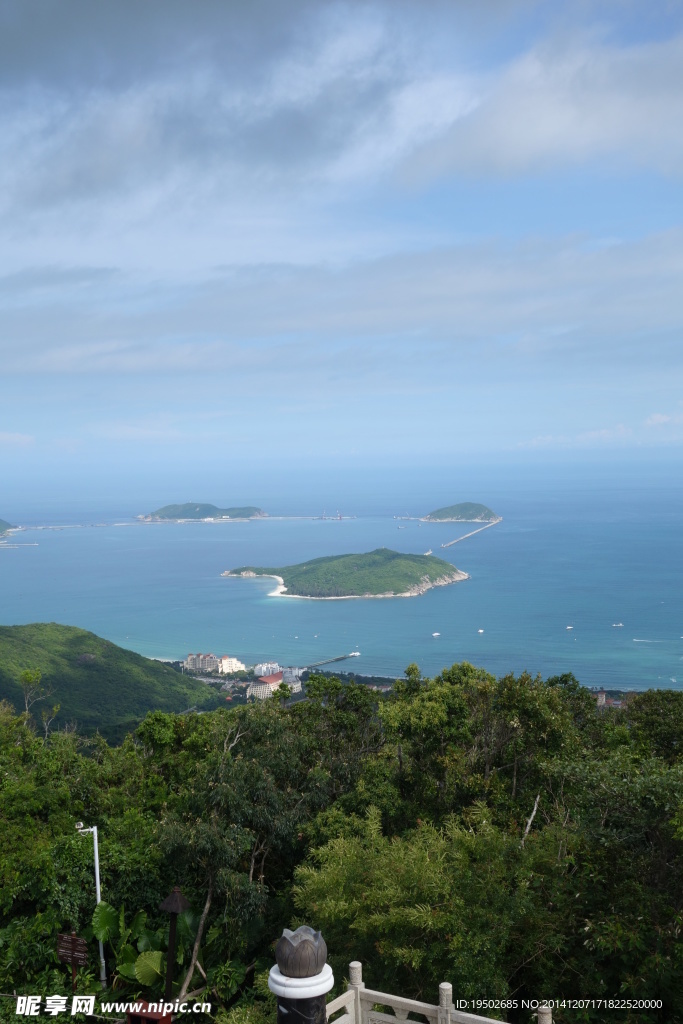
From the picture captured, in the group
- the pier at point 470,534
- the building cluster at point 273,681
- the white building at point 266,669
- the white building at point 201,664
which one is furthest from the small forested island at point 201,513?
the building cluster at point 273,681

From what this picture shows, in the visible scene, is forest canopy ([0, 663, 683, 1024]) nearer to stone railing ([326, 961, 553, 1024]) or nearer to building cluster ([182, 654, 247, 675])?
stone railing ([326, 961, 553, 1024])

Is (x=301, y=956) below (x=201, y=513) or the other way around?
the other way around

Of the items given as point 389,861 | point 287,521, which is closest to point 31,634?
point 389,861

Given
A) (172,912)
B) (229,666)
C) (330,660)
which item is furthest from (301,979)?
(330,660)

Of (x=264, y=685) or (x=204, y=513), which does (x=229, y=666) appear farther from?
(x=204, y=513)

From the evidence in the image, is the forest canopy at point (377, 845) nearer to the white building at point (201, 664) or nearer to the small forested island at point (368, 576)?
the white building at point (201, 664)

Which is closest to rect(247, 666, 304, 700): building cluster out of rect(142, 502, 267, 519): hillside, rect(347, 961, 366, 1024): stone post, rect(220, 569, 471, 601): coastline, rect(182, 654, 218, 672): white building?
rect(182, 654, 218, 672): white building

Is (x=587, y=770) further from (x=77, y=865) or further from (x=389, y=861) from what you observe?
(x=77, y=865)
